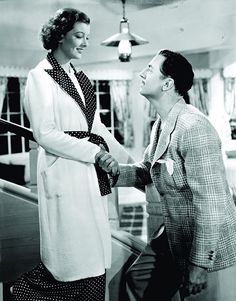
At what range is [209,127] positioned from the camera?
200 cm

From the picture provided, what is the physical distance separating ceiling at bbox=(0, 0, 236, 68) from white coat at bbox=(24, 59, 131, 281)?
505 centimetres

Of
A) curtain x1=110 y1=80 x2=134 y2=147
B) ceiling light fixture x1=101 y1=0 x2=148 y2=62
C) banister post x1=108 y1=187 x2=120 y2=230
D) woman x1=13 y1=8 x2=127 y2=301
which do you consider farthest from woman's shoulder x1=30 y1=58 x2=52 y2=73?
curtain x1=110 y1=80 x2=134 y2=147

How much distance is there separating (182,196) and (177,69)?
63 cm

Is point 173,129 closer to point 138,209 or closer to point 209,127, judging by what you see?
point 209,127

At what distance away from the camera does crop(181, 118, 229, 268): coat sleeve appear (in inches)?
75.7

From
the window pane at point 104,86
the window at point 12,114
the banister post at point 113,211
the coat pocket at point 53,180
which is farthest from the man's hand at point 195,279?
the window pane at point 104,86

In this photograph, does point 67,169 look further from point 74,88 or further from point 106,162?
point 74,88

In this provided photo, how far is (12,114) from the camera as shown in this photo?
418 inches

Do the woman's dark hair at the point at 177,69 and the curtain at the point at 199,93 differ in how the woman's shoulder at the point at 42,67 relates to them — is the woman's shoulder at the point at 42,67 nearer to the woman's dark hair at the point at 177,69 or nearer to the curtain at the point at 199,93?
the woman's dark hair at the point at 177,69

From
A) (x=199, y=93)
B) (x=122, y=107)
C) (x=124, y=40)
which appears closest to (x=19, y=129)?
(x=124, y=40)

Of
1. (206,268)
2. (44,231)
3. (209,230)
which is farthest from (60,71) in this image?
(206,268)

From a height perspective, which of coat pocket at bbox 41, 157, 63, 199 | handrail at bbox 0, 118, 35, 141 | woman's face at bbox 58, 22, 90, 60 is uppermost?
woman's face at bbox 58, 22, 90, 60

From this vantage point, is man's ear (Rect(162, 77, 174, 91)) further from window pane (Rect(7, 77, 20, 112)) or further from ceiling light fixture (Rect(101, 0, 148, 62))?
window pane (Rect(7, 77, 20, 112))

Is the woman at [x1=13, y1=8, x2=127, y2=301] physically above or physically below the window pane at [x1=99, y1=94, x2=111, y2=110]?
below
